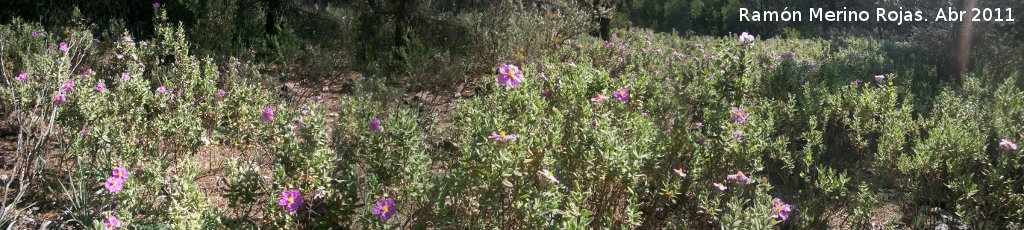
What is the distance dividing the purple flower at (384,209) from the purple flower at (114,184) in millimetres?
963

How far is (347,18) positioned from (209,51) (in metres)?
2.22

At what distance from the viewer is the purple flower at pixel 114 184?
8.57 feet

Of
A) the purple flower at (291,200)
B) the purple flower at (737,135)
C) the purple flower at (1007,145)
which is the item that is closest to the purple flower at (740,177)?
the purple flower at (737,135)

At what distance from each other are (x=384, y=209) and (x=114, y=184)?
39.9 inches

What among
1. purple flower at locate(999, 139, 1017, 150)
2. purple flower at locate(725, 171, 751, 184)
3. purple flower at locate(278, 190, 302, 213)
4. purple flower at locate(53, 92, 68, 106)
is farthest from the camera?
purple flower at locate(999, 139, 1017, 150)

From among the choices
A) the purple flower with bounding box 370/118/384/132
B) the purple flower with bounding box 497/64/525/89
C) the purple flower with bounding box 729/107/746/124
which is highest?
the purple flower with bounding box 497/64/525/89

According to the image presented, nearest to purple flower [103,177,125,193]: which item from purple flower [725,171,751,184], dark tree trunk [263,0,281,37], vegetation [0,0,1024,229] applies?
vegetation [0,0,1024,229]

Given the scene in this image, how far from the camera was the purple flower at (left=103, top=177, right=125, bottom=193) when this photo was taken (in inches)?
103

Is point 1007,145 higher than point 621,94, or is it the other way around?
point 621,94

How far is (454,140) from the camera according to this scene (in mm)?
4133

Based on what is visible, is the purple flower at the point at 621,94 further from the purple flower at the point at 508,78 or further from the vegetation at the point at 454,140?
the purple flower at the point at 508,78

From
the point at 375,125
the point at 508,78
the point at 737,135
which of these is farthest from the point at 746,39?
the point at 375,125

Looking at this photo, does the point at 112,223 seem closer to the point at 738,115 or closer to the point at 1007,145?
the point at 738,115

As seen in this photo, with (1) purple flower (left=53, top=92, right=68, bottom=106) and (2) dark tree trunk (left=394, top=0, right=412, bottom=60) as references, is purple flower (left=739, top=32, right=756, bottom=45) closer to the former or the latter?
(1) purple flower (left=53, top=92, right=68, bottom=106)
